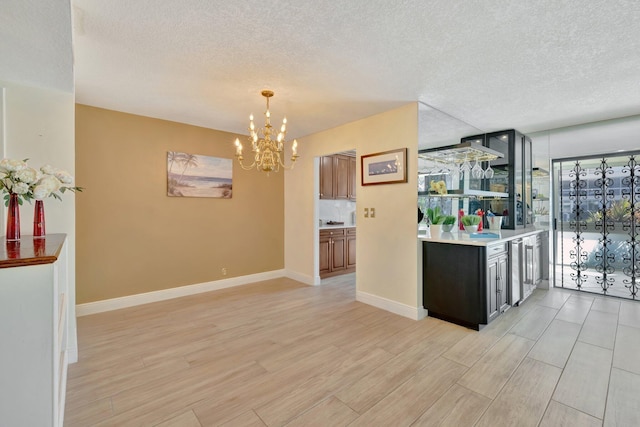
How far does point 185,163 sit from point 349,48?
A: 3083 mm

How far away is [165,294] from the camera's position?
4.10m

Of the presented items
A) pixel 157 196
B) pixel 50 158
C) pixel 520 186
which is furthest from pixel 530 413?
pixel 157 196

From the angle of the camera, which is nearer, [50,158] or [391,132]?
[50,158]

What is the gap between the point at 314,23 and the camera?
1.93m

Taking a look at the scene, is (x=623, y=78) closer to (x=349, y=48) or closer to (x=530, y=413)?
(x=349, y=48)

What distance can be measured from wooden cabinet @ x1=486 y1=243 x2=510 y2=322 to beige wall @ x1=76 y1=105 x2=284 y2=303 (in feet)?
11.7

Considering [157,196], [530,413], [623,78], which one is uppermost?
[623,78]

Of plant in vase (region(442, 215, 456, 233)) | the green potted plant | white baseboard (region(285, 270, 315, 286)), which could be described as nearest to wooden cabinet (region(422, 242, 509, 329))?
the green potted plant

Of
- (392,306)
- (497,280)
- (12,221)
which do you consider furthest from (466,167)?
(12,221)

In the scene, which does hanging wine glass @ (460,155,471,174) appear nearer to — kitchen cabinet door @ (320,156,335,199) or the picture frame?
the picture frame

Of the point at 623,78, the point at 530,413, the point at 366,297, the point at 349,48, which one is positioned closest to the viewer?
the point at 530,413

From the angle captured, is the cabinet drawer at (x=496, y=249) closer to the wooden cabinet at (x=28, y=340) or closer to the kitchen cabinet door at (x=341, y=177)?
the kitchen cabinet door at (x=341, y=177)

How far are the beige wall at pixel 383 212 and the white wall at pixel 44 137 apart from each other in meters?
3.13

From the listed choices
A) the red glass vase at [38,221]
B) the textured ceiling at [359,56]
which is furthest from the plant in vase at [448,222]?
the red glass vase at [38,221]
